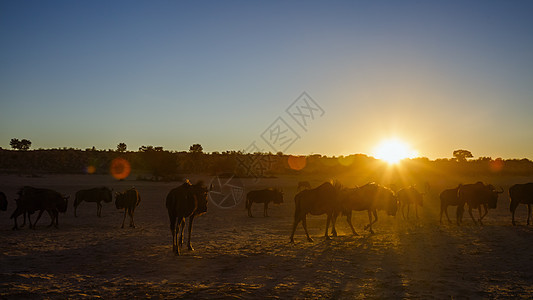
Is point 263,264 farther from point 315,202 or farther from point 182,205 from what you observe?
point 315,202

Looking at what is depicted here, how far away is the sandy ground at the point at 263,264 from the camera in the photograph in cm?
810

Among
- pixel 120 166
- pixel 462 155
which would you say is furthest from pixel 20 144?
pixel 462 155

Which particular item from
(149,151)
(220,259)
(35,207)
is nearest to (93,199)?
(35,207)

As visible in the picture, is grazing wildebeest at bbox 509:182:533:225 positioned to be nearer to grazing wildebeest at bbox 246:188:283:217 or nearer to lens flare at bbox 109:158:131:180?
grazing wildebeest at bbox 246:188:283:217

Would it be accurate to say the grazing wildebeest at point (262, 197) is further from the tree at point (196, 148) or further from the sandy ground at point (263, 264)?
the tree at point (196, 148)

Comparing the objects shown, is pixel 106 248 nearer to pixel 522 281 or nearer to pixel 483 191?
pixel 522 281

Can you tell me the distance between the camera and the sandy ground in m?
8.10

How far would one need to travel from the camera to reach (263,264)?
34.8ft

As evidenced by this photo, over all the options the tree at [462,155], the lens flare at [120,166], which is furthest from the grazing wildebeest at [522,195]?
the tree at [462,155]

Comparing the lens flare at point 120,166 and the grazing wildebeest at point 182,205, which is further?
the lens flare at point 120,166

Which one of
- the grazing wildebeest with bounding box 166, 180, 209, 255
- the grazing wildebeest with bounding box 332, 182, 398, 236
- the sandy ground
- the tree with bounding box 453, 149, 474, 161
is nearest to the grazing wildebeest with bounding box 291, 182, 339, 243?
the sandy ground

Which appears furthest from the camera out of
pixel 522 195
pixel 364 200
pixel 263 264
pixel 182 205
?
pixel 522 195

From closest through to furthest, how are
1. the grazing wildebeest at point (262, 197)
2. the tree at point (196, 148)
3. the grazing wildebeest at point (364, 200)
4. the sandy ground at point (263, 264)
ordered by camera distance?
1. the sandy ground at point (263, 264)
2. the grazing wildebeest at point (364, 200)
3. the grazing wildebeest at point (262, 197)
4. the tree at point (196, 148)

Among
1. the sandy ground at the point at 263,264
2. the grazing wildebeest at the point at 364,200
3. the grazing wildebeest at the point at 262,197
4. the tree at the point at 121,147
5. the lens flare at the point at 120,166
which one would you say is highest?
the tree at the point at 121,147
